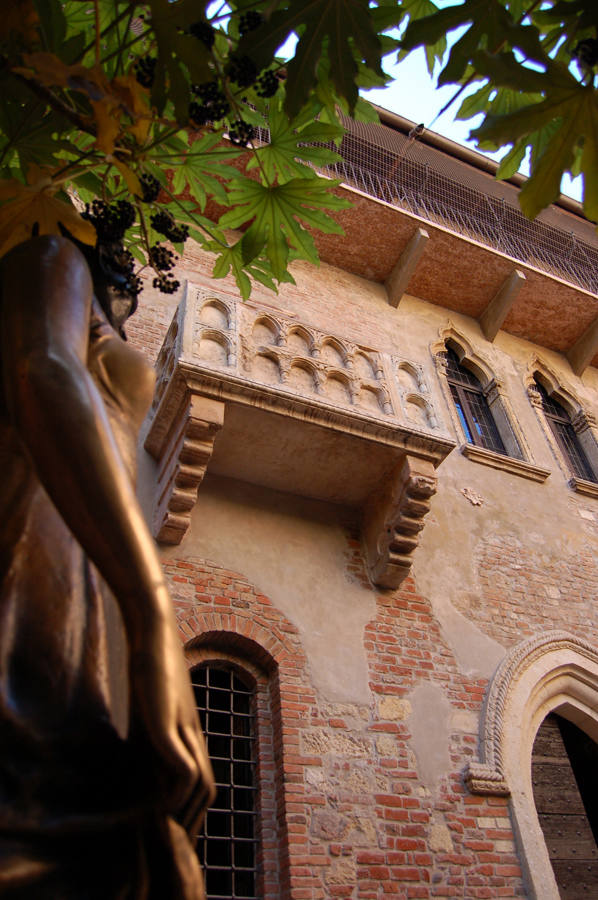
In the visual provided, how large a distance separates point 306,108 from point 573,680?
17.6 feet

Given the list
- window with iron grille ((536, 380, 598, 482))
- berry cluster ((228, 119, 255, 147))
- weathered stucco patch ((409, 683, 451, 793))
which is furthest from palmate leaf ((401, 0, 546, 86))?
window with iron grille ((536, 380, 598, 482))

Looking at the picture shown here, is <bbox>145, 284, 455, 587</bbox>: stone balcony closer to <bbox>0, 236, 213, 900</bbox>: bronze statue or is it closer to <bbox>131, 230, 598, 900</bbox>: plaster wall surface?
<bbox>131, 230, 598, 900</bbox>: plaster wall surface

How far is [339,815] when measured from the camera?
4293mm

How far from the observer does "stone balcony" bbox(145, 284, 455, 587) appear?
4.84 metres

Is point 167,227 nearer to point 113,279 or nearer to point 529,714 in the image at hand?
point 113,279

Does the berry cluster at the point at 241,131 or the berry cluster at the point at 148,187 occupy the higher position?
the berry cluster at the point at 241,131

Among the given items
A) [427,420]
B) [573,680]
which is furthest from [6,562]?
[573,680]

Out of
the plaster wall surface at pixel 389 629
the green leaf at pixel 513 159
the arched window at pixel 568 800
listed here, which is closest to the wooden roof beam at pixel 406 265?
the plaster wall surface at pixel 389 629

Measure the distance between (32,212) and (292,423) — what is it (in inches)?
134

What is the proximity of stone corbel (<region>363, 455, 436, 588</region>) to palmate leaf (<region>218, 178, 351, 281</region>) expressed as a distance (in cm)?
314

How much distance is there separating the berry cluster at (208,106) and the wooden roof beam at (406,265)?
729 cm

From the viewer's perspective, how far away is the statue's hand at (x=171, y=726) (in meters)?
0.91

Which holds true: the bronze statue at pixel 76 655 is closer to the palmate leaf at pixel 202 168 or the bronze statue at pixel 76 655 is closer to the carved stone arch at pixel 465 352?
the palmate leaf at pixel 202 168

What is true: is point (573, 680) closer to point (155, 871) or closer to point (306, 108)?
point (306, 108)
